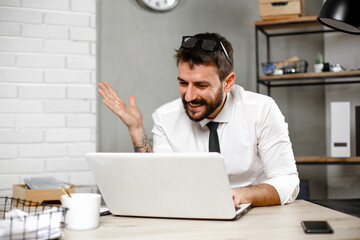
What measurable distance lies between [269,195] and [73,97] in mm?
1628

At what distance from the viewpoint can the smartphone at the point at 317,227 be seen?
0.94 metres

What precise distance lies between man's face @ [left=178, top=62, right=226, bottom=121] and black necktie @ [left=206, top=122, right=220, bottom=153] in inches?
2.1

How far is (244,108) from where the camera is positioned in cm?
181

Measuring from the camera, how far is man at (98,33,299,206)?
1698 millimetres

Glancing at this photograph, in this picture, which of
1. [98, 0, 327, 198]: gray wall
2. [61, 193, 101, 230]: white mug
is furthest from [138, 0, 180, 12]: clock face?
[61, 193, 101, 230]: white mug

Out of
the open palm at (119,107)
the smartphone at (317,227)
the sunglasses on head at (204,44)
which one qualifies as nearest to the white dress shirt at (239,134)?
the open palm at (119,107)

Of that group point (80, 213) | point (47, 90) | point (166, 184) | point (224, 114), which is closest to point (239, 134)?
point (224, 114)

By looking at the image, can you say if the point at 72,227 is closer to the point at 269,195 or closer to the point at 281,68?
the point at 269,195

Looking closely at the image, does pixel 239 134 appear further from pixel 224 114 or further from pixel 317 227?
pixel 317 227

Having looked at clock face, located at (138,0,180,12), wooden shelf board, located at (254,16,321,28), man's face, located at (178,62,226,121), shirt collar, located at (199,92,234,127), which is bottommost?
shirt collar, located at (199,92,234,127)

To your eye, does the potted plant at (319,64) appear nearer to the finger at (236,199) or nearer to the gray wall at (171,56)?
the gray wall at (171,56)

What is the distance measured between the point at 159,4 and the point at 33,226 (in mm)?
2174

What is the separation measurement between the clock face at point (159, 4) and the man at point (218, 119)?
113 cm

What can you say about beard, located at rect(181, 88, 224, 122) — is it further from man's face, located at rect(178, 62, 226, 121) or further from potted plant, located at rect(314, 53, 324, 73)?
potted plant, located at rect(314, 53, 324, 73)
